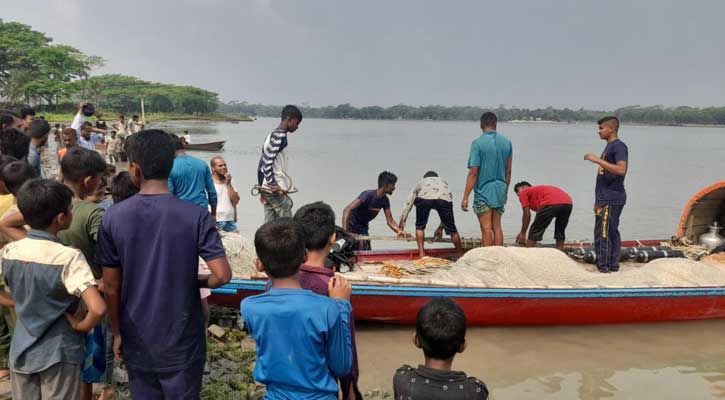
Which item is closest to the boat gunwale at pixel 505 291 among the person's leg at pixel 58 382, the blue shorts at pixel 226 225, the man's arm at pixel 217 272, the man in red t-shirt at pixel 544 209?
Answer: the blue shorts at pixel 226 225

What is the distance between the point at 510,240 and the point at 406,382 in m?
11.6

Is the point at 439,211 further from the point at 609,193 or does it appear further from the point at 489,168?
the point at 609,193

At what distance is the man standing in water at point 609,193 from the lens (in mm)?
6254

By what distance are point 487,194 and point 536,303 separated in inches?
62.3

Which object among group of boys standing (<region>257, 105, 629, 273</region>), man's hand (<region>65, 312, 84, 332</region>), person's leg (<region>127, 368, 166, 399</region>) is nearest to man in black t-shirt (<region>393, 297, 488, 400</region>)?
person's leg (<region>127, 368, 166, 399</region>)

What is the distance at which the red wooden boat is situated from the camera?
5617mm

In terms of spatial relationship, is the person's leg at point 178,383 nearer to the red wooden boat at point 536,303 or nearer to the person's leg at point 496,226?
the red wooden boat at point 536,303

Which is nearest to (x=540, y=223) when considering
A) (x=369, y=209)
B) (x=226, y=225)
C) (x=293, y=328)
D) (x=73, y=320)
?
(x=369, y=209)

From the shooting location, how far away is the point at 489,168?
6977 millimetres

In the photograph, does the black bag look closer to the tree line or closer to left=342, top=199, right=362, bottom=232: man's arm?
left=342, top=199, right=362, bottom=232: man's arm

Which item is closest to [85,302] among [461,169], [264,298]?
[264,298]

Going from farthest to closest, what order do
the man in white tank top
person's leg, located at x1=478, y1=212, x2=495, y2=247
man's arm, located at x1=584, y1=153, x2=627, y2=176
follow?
person's leg, located at x1=478, y1=212, x2=495, y2=247 → man's arm, located at x1=584, y1=153, x2=627, y2=176 → the man in white tank top

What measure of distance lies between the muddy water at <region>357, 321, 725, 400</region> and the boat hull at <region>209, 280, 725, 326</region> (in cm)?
15

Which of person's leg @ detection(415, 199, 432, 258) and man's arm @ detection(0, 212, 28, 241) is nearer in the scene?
man's arm @ detection(0, 212, 28, 241)
